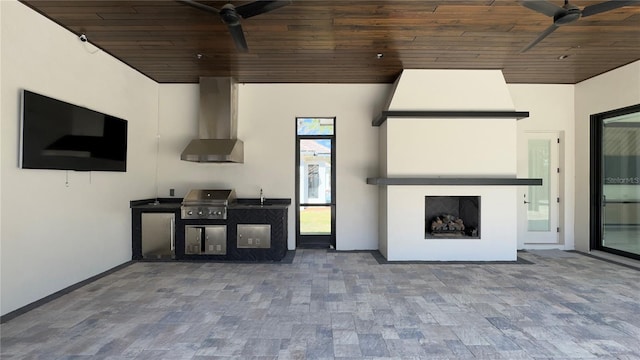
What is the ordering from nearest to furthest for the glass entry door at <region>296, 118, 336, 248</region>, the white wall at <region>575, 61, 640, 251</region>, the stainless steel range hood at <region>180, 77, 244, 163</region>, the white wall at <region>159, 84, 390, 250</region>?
the white wall at <region>575, 61, 640, 251</region> < the stainless steel range hood at <region>180, 77, 244, 163</region> < the white wall at <region>159, 84, 390, 250</region> < the glass entry door at <region>296, 118, 336, 248</region>

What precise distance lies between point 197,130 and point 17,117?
2835 millimetres

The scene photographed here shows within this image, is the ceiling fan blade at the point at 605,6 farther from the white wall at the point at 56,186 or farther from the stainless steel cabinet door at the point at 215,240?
the white wall at the point at 56,186

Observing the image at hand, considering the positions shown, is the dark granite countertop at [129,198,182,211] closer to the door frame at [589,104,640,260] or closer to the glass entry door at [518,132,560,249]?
the glass entry door at [518,132,560,249]

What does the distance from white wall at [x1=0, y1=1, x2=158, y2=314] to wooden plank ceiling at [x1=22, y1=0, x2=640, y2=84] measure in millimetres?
262

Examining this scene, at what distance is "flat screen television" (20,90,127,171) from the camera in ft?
10.3

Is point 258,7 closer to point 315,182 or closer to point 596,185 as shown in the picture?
point 315,182

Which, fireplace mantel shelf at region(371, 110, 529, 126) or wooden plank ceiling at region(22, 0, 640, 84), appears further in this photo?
fireplace mantel shelf at region(371, 110, 529, 126)

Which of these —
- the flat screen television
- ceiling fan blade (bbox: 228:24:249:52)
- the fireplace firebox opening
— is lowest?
the fireplace firebox opening

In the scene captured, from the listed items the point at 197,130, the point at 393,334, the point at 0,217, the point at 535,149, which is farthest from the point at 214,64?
the point at 535,149

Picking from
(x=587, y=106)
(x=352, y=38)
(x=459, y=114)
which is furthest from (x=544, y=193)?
(x=352, y=38)

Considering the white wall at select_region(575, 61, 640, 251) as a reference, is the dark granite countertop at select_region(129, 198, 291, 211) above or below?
below

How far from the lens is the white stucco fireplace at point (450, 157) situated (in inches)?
197

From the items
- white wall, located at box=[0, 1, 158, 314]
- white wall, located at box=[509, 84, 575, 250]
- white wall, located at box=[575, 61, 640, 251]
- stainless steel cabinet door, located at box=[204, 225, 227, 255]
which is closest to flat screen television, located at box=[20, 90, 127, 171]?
white wall, located at box=[0, 1, 158, 314]

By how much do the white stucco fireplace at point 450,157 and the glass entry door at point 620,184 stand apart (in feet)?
5.77
